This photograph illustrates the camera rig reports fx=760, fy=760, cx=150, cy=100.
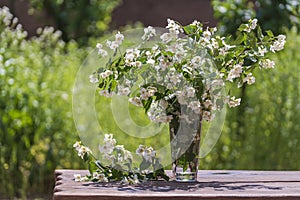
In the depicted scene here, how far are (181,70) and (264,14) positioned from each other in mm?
2940

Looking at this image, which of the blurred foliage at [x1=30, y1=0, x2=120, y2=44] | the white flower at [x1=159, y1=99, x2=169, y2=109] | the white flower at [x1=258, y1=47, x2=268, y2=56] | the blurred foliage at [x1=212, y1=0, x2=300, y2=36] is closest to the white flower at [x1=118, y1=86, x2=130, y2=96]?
the white flower at [x1=159, y1=99, x2=169, y2=109]

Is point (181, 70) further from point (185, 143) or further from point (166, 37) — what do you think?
point (185, 143)

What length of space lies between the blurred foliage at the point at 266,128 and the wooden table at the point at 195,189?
1.95 m

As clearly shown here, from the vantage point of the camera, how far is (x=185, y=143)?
250 centimetres

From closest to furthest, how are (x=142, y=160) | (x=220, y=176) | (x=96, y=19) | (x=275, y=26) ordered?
(x=142, y=160) < (x=220, y=176) < (x=275, y=26) < (x=96, y=19)

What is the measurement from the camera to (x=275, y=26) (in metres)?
5.19

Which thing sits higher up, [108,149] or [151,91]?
[151,91]

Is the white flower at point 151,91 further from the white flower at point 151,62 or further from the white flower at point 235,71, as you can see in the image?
the white flower at point 235,71

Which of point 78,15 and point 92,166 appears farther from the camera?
point 78,15

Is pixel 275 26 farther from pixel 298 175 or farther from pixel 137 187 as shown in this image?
pixel 137 187

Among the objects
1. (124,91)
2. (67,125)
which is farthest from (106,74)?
(67,125)

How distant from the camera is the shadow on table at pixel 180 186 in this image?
7.64 feet

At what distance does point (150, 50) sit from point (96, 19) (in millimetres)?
5042

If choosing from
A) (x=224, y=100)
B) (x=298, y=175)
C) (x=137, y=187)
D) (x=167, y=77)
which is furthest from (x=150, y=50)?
(x=298, y=175)
